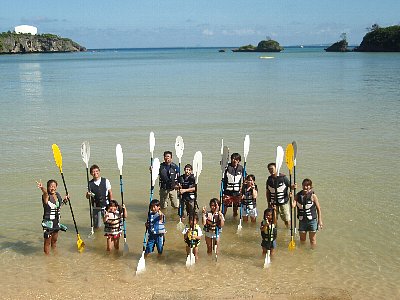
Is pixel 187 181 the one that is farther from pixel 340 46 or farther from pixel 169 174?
pixel 340 46

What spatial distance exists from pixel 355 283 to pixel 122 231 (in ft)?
15.1

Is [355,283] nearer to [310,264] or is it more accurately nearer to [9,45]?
[310,264]

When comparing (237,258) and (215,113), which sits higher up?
(215,113)

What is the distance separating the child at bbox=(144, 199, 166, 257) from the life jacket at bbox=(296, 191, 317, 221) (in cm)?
276

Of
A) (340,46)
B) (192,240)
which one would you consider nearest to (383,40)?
(340,46)

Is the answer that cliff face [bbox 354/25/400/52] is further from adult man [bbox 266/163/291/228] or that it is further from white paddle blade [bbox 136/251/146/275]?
white paddle blade [bbox 136/251/146/275]

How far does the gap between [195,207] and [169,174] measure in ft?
6.84

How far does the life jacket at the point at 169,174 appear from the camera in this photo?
11.2 m

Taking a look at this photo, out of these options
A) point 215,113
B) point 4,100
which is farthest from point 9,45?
point 215,113

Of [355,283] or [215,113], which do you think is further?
[215,113]

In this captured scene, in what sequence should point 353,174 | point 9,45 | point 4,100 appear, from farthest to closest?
point 9,45
point 4,100
point 353,174

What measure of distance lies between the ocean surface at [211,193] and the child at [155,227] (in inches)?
10.7

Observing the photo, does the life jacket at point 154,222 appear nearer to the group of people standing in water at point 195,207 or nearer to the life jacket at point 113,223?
the group of people standing in water at point 195,207

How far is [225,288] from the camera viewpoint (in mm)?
8477
